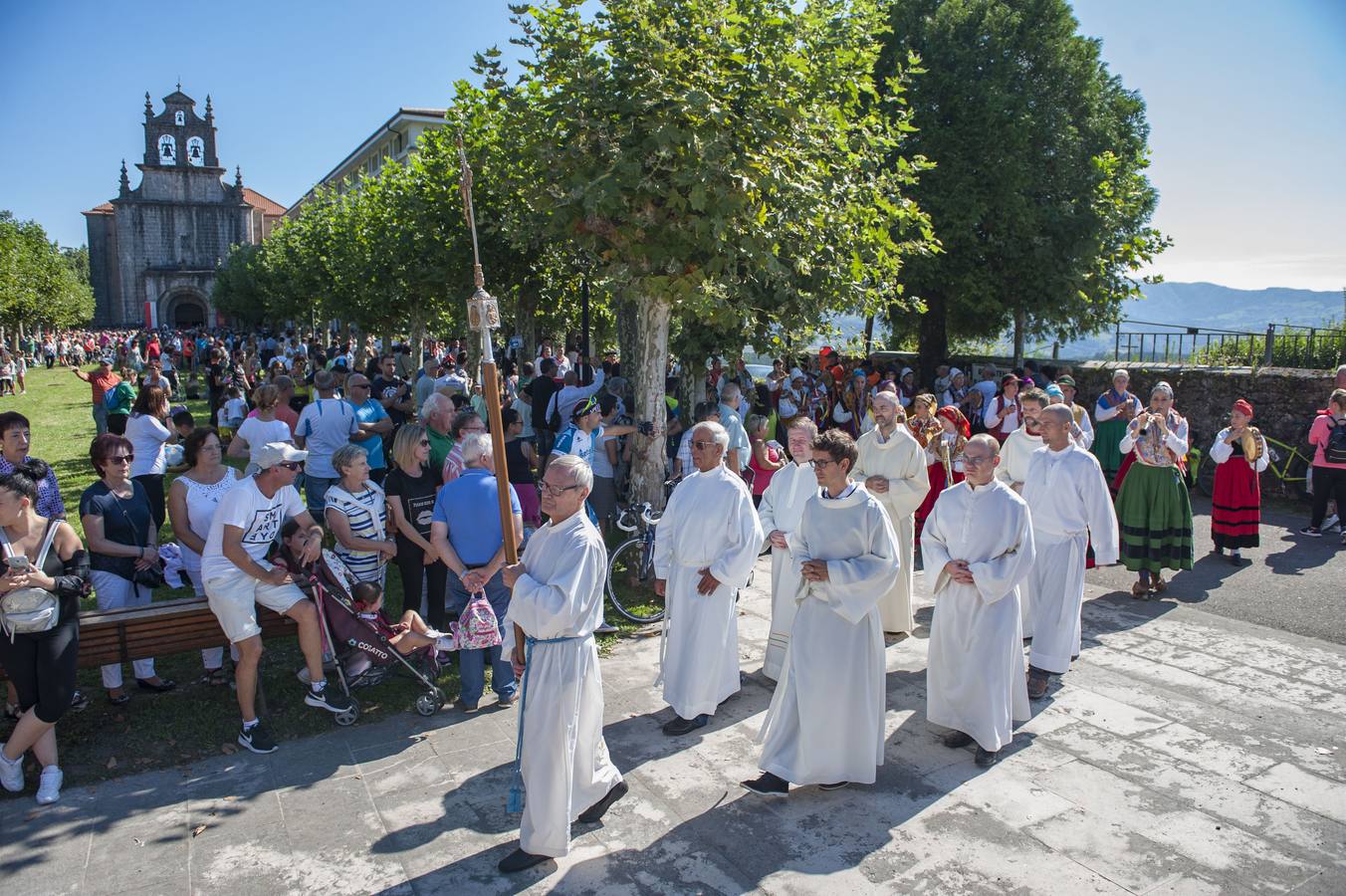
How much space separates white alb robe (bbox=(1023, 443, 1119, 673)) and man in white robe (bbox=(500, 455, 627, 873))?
3504mm

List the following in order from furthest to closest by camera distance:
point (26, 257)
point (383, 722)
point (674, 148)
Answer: point (26, 257) < point (674, 148) < point (383, 722)

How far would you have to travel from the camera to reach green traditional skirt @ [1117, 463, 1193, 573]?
8.36 m

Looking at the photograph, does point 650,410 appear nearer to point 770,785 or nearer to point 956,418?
point 956,418

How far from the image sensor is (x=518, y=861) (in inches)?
164

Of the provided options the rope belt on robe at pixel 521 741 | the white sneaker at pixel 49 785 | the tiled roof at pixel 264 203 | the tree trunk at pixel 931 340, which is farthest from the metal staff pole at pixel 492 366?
the tiled roof at pixel 264 203

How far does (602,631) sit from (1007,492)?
11.3 feet

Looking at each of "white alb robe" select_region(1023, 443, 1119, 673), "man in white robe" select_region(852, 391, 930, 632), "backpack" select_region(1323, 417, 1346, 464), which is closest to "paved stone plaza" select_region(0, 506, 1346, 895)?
"white alb robe" select_region(1023, 443, 1119, 673)

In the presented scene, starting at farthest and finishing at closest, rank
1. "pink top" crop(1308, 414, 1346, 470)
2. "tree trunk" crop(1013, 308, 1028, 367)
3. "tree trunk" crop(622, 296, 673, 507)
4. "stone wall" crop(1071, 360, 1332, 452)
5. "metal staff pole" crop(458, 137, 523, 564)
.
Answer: "tree trunk" crop(1013, 308, 1028, 367), "stone wall" crop(1071, 360, 1332, 452), "pink top" crop(1308, 414, 1346, 470), "tree trunk" crop(622, 296, 673, 507), "metal staff pole" crop(458, 137, 523, 564)

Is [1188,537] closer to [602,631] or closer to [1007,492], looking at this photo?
[1007,492]

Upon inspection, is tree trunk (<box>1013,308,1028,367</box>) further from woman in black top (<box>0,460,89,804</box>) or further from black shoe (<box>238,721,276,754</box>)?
woman in black top (<box>0,460,89,804</box>)

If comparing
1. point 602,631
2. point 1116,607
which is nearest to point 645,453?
point 602,631

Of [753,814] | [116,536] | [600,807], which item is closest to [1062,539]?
[753,814]

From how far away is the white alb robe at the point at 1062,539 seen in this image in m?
6.26

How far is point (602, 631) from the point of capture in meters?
7.36
